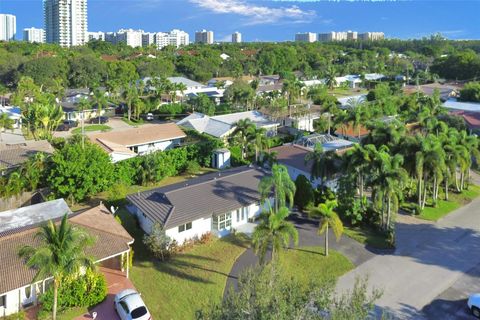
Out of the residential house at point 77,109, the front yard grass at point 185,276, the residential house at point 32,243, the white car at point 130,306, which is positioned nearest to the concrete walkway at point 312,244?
the front yard grass at point 185,276

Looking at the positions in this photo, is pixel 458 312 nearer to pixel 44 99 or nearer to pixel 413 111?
pixel 413 111

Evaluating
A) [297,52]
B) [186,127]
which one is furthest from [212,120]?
[297,52]

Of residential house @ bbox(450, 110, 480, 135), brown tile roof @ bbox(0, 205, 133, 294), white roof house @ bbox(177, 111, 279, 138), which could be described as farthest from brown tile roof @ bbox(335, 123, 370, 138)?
brown tile roof @ bbox(0, 205, 133, 294)

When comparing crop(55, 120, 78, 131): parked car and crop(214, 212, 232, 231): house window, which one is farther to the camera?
crop(55, 120, 78, 131): parked car

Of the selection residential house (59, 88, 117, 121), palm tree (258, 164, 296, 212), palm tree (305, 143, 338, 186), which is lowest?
palm tree (258, 164, 296, 212)

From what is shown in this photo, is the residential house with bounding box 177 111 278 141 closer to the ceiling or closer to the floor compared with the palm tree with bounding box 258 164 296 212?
closer to the ceiling

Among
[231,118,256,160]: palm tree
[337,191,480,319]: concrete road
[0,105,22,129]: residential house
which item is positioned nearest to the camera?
[337,191,480,319]: concrete road

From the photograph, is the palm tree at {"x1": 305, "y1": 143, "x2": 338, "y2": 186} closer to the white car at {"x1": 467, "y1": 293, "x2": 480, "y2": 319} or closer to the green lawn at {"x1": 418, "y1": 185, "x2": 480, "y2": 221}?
the green lawn at {"x1": 418, "y1": 185, "x2": 480, "y2": 221}
